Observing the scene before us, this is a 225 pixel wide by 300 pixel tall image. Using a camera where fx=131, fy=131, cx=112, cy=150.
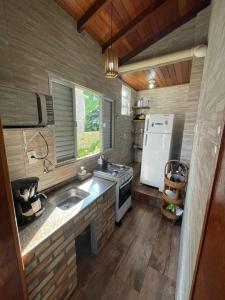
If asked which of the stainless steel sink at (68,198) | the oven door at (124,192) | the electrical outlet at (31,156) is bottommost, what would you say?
the oven door at (124,192)

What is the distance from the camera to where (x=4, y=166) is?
0.64 metres

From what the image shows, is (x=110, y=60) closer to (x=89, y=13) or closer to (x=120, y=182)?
(x=89, y=13)

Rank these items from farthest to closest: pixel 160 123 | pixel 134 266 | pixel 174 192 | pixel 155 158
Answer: pixel 155 158, pixel 160 123, pixel 174 192, pixel 134 266

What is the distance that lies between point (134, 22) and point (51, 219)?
2.71 m

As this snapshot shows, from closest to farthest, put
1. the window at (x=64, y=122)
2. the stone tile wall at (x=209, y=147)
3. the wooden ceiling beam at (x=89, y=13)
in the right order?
the stone tile wall at (x=209, y=147), the wooden ceiling beam at (x=89, y=13), the window at (x=64, y=122)

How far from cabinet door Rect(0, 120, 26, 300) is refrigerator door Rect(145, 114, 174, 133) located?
8.57ft

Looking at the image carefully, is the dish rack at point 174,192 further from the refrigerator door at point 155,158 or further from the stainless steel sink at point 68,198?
the stainless steel sink at point 68,198

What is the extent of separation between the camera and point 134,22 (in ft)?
6.23

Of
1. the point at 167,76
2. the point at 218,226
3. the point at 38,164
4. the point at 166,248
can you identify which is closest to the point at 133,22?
the point at 167,76

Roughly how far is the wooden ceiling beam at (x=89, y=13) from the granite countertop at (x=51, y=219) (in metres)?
2.11

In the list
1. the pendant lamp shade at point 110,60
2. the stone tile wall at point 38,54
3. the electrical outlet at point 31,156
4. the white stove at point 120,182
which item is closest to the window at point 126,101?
the stone tile wall at point 38,54

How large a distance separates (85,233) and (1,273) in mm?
1478

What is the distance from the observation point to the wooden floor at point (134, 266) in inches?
51.9

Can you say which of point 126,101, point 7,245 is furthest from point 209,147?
point 126,101
